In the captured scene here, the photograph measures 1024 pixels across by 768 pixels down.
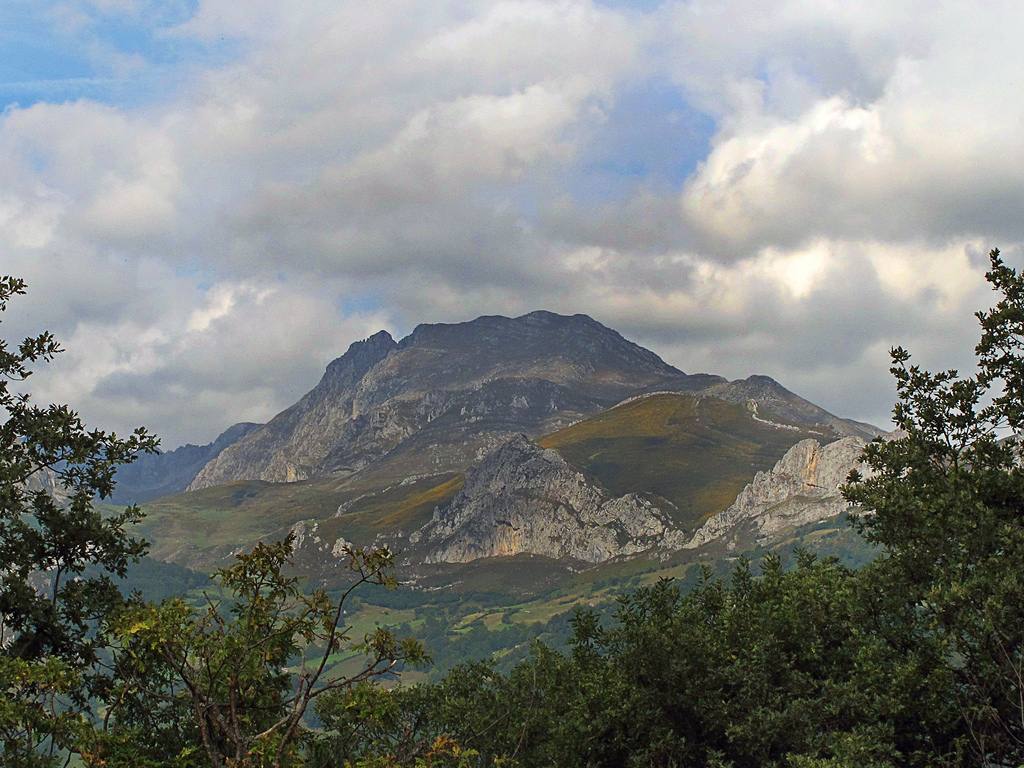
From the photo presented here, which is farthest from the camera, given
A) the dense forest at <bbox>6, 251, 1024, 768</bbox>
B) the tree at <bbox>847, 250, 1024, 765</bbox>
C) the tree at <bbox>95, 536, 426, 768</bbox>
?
the tree at <bbox>847, 250, 1024, 765</bbox>

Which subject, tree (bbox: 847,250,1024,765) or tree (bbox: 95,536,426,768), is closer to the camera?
tree (bbox: 95,536,426,768)

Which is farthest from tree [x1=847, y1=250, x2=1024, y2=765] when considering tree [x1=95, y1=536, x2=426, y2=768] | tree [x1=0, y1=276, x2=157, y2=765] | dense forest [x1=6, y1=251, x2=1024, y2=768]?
tree [x1=0, y1=276, x2=157, y2=765]

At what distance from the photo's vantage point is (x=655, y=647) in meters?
43.7

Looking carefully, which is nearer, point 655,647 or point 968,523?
point 968,523

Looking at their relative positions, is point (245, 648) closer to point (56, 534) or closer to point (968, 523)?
point (56, 534)

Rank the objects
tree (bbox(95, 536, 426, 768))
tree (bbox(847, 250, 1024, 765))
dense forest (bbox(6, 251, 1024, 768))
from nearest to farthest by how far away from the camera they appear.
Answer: tree (bbox(95, 536, 426, 768))
dense forest (bbox(6, 251, 1024, 768))
tree (bbox(847, 250, 1024, 765))

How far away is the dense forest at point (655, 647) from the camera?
69.9 ft

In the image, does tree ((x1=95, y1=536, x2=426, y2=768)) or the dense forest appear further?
the dense forest

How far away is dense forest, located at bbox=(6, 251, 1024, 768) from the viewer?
21312 mm

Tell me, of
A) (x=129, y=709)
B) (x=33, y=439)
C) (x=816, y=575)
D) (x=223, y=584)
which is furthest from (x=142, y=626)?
(x=816, y=575)

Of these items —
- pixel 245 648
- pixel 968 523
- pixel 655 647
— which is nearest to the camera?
pixel 245 648

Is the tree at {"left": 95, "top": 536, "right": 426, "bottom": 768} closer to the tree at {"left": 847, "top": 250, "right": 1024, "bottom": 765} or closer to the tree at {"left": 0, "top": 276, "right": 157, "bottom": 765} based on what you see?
the tree at {"left": 0, "top": 276, "right": 157, "bottom": 765}

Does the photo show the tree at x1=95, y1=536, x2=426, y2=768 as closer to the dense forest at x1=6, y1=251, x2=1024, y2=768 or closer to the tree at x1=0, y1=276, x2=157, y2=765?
the dense forest at x1=6, y1=251, x2=1024, y2=768

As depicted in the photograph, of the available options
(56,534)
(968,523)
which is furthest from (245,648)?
(968,523)
